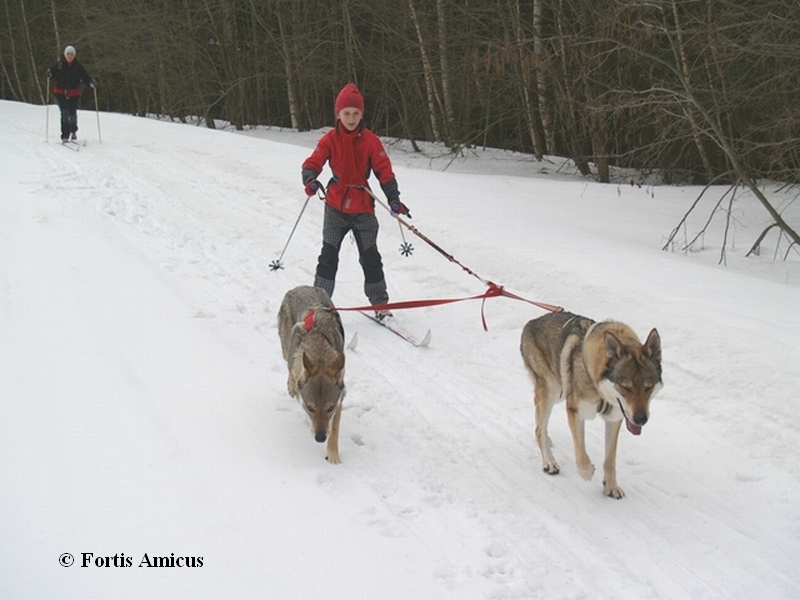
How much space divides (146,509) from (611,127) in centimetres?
1359

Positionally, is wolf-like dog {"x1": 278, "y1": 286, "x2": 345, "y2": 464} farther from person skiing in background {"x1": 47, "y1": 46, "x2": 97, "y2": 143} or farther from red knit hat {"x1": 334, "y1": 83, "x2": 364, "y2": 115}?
person skiing in background {"x1": 47, "y1": 46, "x2": 97, "y2": 143}

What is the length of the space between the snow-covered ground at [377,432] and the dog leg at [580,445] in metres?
0.22

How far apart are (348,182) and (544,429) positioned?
11.2 feet

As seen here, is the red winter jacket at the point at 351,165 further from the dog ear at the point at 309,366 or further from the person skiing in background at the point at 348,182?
the dog ear at the point at 309,366

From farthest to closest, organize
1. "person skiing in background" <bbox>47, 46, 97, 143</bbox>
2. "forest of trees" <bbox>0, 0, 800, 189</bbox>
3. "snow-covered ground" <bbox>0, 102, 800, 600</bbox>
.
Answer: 1. "person skiing in background" <bbox>47, 46, 97, 143</bbox>
2. "forest of trees" <bbox>0, 0, 800, 189</bbox>
3. "snow-covered ground" <bbox>0, 102, 800, 600</bbox>

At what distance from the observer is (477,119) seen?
750 inches

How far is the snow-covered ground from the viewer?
11.0ft

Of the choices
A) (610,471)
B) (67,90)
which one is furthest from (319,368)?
(67,90)

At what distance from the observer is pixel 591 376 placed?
395 centimetres

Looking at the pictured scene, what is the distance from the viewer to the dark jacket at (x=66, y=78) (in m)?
15.0

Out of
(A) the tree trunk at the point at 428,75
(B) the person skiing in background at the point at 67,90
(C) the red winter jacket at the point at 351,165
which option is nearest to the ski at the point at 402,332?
(C) the red winter jacket at the point at 351,165

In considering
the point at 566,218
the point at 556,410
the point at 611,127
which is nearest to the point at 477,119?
the point at 611,127

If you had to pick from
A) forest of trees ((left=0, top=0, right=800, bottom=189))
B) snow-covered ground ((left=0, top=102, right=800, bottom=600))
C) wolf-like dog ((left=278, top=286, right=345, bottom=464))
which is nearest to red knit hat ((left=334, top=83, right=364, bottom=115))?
snow-covered ground ((left=0, top=102, right=800, bottom=600))

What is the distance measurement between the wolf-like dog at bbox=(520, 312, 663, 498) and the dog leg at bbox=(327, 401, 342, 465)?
1379mm
